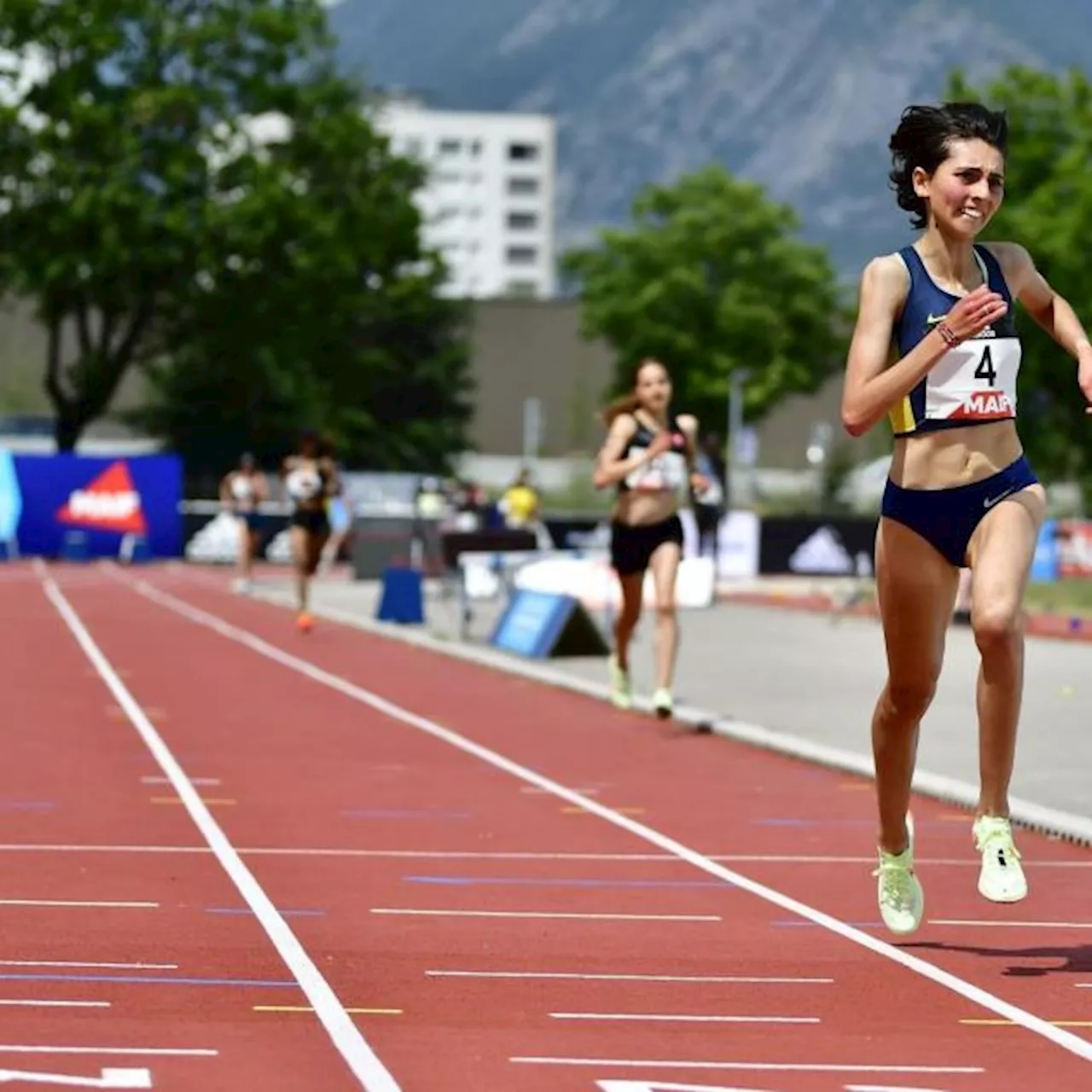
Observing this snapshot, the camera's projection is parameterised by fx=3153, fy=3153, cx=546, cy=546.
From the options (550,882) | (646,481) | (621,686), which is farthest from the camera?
(621,686)

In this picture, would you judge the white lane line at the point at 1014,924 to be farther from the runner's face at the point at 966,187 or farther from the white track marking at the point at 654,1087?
the white track marking at the point at 654,1087

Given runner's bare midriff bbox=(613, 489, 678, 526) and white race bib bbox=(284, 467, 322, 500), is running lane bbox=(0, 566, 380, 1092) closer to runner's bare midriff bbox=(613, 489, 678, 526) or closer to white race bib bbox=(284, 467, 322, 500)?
runner's bare midriff bbox=(613, 489, 678, 526)

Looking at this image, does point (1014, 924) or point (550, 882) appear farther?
point (550, 882)

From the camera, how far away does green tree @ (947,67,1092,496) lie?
74.9 metres

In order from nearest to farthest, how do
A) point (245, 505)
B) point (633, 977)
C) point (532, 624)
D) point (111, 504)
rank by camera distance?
1. point (633, 977)
2. point (532, 624)
3. point (245, 505)
4. point (111, 504)

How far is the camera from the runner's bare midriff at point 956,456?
8.24 metres

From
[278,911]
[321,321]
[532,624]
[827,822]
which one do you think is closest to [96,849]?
[278,911]

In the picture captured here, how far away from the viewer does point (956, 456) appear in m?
8.25

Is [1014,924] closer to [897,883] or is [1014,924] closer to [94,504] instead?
[897,883]

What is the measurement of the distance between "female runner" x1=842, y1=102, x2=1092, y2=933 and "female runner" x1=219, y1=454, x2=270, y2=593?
30.8m

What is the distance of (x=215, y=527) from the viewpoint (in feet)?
174

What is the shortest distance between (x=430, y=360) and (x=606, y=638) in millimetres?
66859

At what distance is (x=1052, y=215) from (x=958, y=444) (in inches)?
2760

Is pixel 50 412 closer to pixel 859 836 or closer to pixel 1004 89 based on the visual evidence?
pixel 1004 89
